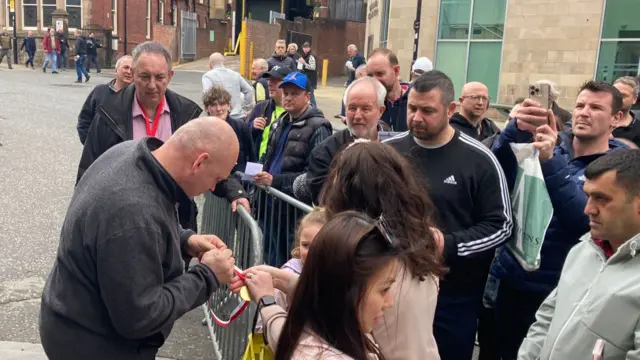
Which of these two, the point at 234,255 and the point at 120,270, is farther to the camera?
the point at 234,255

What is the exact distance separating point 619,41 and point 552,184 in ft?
42.2

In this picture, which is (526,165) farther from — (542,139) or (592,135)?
(592,135)

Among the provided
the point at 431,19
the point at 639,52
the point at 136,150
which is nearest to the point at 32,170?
the point at 136,150

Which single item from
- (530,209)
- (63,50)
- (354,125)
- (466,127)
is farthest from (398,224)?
(63,50)

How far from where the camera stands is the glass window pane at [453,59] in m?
16.7

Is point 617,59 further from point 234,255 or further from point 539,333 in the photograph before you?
point 539,333

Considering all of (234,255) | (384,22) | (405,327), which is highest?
(384,22)

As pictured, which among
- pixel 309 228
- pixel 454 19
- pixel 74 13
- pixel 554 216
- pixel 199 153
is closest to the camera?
pixel 199 153

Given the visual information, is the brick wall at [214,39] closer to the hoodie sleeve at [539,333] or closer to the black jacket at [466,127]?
the black jacket at [466,127]

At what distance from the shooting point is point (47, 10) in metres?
34.9

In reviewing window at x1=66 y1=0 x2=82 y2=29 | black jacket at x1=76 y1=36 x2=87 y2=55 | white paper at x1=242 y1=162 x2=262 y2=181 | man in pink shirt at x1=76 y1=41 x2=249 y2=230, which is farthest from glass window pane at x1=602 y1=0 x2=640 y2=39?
window at x1=66 y1=0 x2=82 y2=29

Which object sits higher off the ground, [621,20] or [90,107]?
[621,20]

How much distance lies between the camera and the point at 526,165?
295cm

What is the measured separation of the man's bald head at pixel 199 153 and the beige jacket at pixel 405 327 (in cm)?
86
